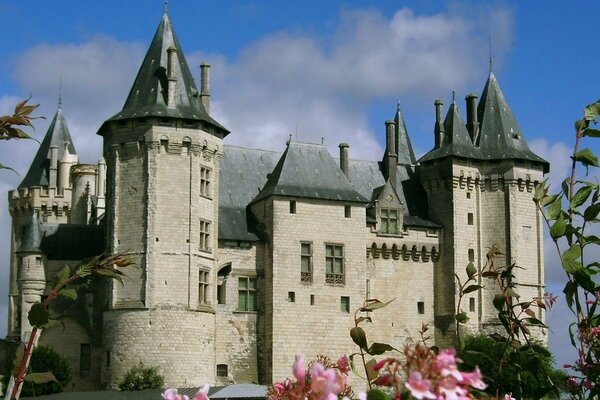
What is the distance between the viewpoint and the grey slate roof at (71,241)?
4162cm

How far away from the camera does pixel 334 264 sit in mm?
42094

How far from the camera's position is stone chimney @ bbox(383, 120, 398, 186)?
47.4 meters

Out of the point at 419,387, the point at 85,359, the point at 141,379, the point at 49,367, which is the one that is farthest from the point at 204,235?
the point at 419,387

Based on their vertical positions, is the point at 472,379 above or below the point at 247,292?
below

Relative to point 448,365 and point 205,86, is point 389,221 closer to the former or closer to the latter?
point 205,86

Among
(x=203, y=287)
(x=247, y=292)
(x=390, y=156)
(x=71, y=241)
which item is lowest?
(x=247, y=292)

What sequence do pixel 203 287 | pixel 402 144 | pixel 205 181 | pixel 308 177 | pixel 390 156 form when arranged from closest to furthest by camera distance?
1. pixel 203 287
2. pixel 205 181
3. pixel 308 177
4. pixel 390 156
5. pixel 402 144

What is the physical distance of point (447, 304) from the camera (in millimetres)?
44312

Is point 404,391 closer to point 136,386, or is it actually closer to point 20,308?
point 136,386

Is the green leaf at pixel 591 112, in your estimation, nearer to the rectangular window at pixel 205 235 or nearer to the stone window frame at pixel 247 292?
the rectangular window at pixel 205 235

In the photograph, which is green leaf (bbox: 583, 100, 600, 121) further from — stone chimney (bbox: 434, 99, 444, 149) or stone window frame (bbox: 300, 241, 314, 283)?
stone chimney (bbox: 434, 99, 444, 149)

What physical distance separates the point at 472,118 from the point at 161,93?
1459 centimetres

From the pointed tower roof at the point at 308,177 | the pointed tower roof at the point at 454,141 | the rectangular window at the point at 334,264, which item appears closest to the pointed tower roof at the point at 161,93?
the pointed tower roof at the point at 308,177

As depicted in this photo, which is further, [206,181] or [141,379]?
[206,181]
